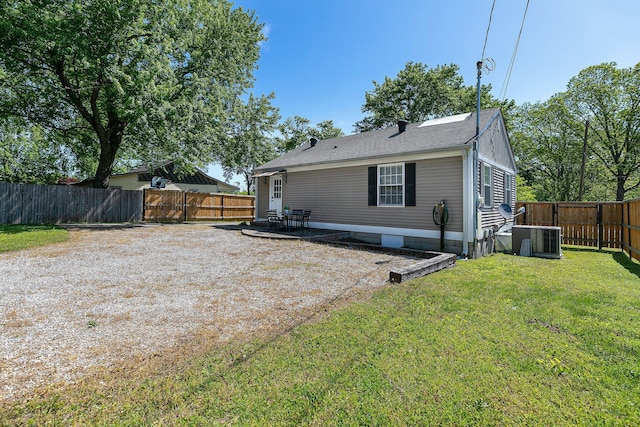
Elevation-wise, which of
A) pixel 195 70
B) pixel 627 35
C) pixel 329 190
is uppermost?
pixel 195 70

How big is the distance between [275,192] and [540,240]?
9795 mm

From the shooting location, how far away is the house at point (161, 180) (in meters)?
23.3

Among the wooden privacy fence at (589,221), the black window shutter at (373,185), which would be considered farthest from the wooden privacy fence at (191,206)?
the wooden privacy fence at (589,221)

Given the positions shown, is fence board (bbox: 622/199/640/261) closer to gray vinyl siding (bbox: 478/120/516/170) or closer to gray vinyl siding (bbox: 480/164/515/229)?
gray vinyl siding (bbox: 480/164/515/229)

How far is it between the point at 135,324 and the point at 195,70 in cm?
1524

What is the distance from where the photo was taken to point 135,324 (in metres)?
3.07

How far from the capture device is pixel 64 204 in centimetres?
1321

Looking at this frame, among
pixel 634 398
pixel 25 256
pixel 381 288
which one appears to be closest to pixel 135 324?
pixel 381 288

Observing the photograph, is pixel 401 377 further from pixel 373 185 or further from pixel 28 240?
pixel 28 240

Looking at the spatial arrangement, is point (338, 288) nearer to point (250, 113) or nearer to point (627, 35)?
point (627, 35)

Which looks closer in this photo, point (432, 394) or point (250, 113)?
point (432, 394)

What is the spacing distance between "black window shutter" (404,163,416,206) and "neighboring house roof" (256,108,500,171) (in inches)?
20.5

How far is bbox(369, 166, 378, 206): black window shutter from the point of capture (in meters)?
9.45

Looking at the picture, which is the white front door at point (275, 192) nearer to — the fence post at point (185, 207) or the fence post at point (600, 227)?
the fence post at point (185, 207)
